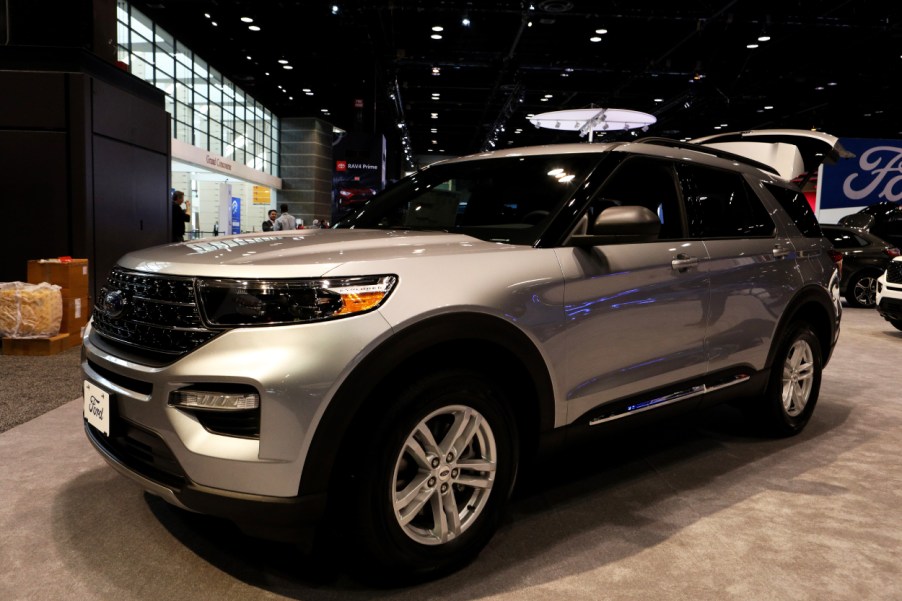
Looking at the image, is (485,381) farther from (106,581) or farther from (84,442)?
(84,442)

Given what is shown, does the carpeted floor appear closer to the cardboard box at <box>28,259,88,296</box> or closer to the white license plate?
the cardboard box at <box>28,259,88,296</box>

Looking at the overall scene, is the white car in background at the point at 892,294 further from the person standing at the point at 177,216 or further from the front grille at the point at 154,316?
the person standing at the point at 177,216

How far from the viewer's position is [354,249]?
199 centimetres

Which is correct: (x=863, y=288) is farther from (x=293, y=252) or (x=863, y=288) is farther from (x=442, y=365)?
(x=293, y=252)

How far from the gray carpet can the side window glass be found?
1.19 meters

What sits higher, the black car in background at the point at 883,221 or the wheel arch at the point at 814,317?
the black car in background at the point at 883,221

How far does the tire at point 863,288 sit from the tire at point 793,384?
8450mm

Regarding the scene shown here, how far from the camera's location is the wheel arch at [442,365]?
1712 millimetres

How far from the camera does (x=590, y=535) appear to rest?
2.41 m

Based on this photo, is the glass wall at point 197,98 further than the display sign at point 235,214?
No

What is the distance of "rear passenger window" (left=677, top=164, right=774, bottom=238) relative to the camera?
2.97m

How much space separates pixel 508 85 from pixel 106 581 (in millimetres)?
19191

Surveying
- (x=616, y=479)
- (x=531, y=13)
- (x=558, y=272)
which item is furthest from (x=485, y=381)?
(x=531, y=13)

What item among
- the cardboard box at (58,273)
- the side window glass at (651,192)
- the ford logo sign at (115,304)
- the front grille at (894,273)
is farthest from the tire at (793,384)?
the cardboard box at (58,273)
